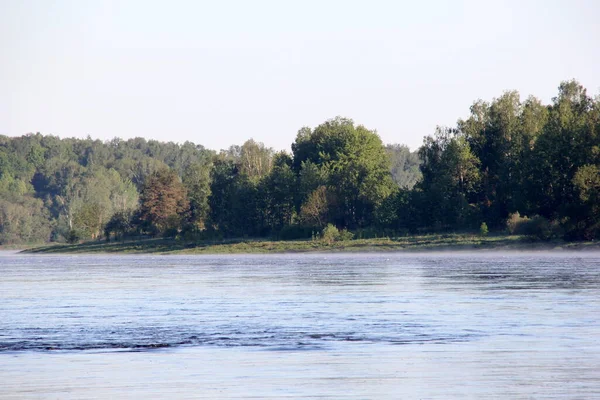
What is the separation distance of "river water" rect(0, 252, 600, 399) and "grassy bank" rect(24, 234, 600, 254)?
165ft

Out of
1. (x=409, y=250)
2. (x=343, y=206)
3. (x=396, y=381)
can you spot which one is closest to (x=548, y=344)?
(x=396, y=381)

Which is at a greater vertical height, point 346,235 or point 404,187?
point 404,187

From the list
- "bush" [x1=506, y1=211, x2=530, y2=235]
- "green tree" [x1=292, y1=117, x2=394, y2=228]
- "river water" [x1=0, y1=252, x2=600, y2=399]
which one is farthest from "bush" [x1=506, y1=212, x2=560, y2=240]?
"river water" [x1=0, y1=252, x2=600, y2=399]

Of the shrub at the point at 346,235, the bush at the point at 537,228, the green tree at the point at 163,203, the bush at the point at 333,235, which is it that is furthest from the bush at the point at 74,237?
the bush at the point at 537,228

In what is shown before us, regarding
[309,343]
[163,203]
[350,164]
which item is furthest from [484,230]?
[309,343]

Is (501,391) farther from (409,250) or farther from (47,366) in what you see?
(409,250)

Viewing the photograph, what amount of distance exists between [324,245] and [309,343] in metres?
84.7

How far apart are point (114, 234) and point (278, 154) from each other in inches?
1041

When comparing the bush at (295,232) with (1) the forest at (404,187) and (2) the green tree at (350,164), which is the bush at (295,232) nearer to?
(1) the forest at (404,187)

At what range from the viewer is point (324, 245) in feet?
347

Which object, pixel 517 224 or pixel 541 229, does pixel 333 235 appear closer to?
pixel 517 224

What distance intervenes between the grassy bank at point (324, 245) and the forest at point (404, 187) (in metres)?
1.98

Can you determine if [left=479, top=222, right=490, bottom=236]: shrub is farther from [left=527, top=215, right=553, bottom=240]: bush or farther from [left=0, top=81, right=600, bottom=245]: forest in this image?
[left=527, top=215, right=553, bottom=240]: bush

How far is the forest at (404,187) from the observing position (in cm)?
8944
